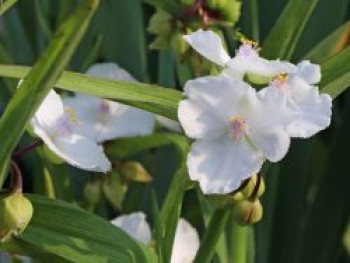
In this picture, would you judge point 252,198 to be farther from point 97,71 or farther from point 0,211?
point 97,71

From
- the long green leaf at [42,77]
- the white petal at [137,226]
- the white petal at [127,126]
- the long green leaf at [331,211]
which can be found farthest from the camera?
the long green leaf at [331,211]

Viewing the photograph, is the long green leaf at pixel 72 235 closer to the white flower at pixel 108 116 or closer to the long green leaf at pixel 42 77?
the long green leaf at pixel 42 77

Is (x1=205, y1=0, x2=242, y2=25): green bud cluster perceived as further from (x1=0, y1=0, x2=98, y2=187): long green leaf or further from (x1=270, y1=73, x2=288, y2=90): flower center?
(x1=0, y1=0, x2=98, y2=187): long green leaf

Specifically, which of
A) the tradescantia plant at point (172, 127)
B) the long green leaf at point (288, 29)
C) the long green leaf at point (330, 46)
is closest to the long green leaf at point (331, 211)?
the tradescantia plant at point (172, 127)

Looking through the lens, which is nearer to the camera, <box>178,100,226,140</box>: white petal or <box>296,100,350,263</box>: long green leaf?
<box>178,100,226,140</box>: white petal

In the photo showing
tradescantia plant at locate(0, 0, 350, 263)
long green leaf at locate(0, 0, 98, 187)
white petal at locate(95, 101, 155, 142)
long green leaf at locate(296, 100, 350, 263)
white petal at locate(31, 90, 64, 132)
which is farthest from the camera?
long green leaf at locate(296, 100, 350, 263)

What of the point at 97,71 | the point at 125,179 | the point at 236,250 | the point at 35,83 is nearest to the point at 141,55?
the point at 97,71

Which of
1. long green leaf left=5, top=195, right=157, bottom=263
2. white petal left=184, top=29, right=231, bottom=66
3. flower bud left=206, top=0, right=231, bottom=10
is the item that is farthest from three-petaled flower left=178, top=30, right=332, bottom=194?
flower bud left=206, top=0, right=231, bottom=10
